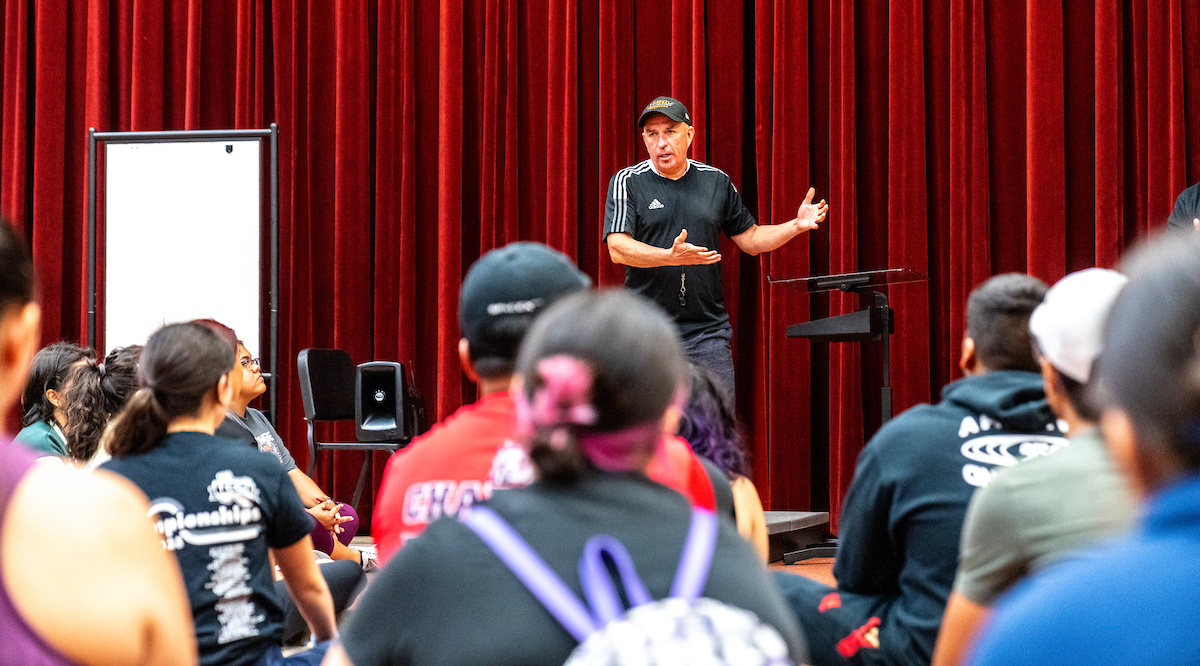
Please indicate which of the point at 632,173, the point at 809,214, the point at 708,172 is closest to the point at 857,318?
the point at 809,214

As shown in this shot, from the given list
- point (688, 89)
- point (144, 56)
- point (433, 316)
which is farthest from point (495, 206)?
point (144, 56)

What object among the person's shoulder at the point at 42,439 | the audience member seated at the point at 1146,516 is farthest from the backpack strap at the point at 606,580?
the person's shoulder at the point at 42,439

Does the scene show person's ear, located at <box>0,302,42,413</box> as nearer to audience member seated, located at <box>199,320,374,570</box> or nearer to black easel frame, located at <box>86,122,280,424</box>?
audience member seated, located at <box>199,320,374,570</box>

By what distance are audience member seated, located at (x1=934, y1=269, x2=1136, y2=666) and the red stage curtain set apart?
333 cm

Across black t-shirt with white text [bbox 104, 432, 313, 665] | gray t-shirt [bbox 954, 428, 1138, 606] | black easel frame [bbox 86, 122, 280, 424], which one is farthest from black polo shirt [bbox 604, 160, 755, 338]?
gray t-shirt [bbox 954, 428, 1138, 606]

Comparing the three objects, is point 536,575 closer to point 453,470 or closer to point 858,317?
point 453,470

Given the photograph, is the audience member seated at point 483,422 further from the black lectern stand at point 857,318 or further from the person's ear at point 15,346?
the black lectern stand at point 857,318

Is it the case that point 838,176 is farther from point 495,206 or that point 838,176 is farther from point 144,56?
point 144,56

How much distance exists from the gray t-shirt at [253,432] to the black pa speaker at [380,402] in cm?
124

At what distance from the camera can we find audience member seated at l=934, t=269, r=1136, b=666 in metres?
1.22

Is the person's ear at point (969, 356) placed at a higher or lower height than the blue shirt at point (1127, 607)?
higher

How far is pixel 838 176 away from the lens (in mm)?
4680

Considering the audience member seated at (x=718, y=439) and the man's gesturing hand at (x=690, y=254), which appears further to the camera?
the man's gesturing hand at (x=690, y=254)

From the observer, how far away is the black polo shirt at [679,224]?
409 cm
